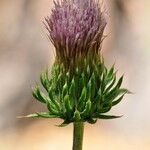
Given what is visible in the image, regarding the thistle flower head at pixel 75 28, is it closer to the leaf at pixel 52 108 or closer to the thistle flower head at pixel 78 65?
the thistle flower head at pixel 78 65

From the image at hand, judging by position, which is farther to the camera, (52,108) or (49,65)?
(49,65)

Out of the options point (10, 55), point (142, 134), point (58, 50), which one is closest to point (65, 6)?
point (58, 50)

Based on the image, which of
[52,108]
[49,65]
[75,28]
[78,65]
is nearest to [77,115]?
[52,108]

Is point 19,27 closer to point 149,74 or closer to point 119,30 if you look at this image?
point 119,30

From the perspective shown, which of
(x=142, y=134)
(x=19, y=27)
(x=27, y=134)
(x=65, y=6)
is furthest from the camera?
(x=19, y=27)

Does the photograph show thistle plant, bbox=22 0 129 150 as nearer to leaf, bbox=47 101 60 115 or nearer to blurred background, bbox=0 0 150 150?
leaf, bbox=47 101 60 115

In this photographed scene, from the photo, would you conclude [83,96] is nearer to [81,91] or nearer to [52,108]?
[81,91]

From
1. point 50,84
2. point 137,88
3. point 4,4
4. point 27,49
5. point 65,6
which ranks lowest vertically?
point 50,84
